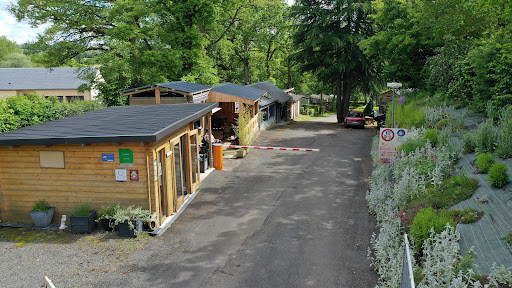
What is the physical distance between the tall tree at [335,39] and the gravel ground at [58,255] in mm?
27767

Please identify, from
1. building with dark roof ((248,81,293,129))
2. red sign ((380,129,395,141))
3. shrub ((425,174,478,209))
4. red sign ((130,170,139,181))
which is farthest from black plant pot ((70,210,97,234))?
building with dark roof ((248,81,293,129))

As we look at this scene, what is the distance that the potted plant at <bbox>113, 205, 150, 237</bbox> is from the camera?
9.72 meters

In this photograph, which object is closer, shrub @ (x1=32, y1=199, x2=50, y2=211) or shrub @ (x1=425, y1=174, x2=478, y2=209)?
shrub @ (x1=425, y1=174, x2=478, y2=209)

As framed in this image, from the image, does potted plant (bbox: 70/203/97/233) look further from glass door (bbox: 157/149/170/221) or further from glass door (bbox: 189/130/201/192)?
glass door (bbox: 189/130/201/192)

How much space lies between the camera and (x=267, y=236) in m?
9.87

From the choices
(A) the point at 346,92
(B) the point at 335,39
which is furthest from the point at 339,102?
(B) the point at 335,39

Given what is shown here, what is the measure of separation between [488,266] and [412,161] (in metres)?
5.50

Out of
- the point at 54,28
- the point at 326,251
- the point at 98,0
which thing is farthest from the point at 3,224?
the point at 98,0

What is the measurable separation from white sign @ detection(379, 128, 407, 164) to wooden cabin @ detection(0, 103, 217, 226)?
20.7 ft

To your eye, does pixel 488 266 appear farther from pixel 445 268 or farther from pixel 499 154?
pixel 499 154

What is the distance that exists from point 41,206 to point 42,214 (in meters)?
0.26

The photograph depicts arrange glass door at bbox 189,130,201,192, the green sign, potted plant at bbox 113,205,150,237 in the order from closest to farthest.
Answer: potted plant at bbox 113,205,150,237 → the green sign → glass door at bbox 189,130,201,192

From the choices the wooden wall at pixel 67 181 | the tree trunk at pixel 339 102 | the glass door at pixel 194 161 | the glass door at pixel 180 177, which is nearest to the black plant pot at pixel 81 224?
the wooden wall at pixel 67 181

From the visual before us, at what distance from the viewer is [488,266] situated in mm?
5594
